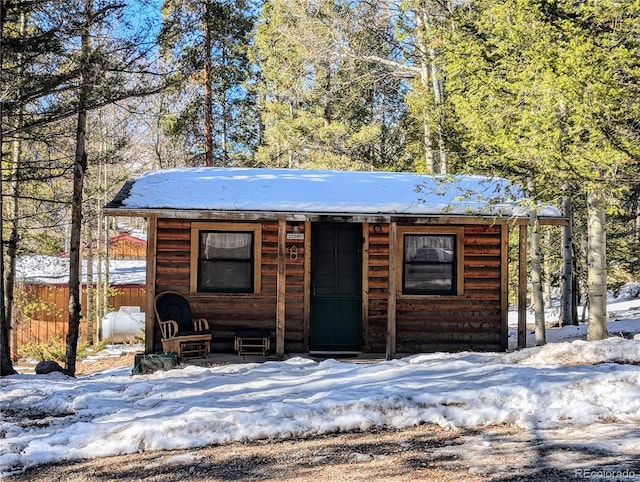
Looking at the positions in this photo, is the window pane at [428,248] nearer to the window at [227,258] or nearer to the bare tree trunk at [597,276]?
the bare tree trunk at [597,276]

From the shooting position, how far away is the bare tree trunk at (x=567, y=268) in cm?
1390

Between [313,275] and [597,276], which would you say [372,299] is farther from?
[597,276]

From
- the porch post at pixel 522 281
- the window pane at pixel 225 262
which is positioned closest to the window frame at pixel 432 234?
the porch post at pixel 522 281

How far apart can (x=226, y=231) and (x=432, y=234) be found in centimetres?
351

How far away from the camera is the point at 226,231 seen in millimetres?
9930

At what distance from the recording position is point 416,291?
1015cm

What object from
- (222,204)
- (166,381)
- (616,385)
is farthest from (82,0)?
(616,385)

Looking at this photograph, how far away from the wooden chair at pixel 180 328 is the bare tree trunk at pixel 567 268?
835cm

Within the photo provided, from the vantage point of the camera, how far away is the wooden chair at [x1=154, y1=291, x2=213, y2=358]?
30.3 feet

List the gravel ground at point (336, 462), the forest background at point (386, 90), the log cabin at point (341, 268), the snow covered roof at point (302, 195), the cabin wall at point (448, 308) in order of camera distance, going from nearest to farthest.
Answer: the gravel ground at point (336, 462) → the forest background at point (386, 90) → the snow covered roof at point (302, 195) → the log cabin at point (341, 268) → the cabin wall at point (448, 308)

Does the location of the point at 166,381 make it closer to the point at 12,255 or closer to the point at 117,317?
the point at 12,255

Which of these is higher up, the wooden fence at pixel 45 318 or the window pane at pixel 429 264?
the window pane at pixel 429 264

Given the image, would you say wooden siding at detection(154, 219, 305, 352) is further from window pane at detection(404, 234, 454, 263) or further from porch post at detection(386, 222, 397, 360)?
window pane at detection(404, 234, 454, 263)

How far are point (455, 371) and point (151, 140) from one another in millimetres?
22086
